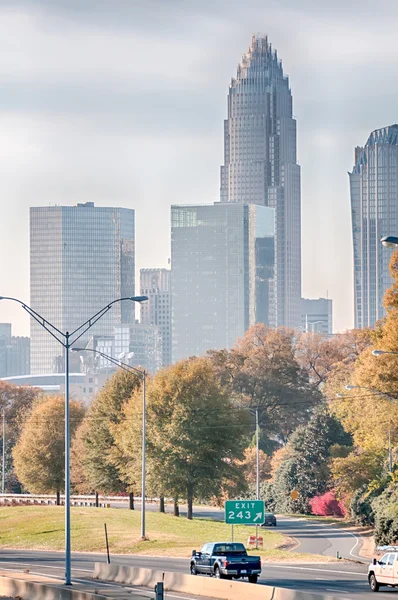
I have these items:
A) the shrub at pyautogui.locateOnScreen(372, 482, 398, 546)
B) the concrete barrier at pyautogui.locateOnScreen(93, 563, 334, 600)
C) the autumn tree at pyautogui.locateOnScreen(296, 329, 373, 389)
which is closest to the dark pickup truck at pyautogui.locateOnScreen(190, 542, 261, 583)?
the concrete barrier at pyautogui.locateOnScreen(93, 563, 334, 600)

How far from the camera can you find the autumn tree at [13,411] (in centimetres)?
14338

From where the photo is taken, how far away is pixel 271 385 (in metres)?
163

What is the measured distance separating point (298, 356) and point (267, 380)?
49.6 ft

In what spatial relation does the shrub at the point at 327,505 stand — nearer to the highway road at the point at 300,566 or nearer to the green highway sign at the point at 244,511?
the highway road at the point at 300,566

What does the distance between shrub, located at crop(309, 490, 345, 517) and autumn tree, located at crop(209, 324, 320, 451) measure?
36.8m

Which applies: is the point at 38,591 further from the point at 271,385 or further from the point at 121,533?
the point at 271,385

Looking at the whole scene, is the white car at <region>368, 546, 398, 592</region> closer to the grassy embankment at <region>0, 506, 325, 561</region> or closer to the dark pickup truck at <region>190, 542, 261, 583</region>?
the dark pickup truck at <region>190, 542, 261, 583</region>

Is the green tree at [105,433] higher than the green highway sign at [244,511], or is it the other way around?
the green tree at [105,433]

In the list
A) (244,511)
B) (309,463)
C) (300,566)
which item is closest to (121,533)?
(244,511)

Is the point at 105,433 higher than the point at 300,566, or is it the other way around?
the point at 105,433

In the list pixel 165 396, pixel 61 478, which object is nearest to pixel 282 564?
pixel 165 396

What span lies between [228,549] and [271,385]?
11065 centimetres

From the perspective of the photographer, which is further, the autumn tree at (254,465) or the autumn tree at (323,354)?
the autumn tree at (323,354)

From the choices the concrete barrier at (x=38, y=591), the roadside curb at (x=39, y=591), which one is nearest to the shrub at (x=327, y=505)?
the roadside curb at (x=39, y=591)
